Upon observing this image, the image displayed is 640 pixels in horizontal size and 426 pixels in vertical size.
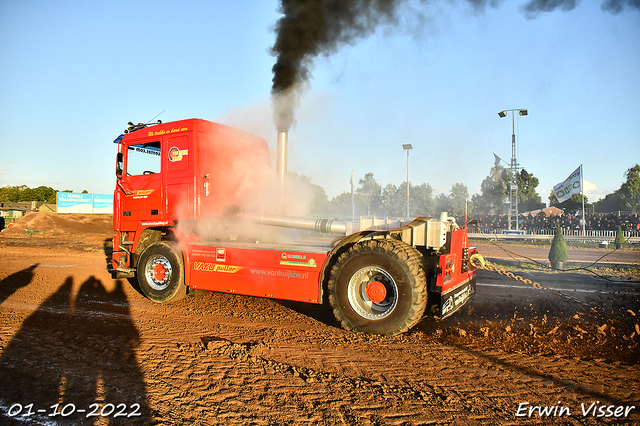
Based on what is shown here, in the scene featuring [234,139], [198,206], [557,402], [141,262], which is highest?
[234,139]

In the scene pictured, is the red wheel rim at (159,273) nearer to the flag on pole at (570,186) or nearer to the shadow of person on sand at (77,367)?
the shadow of person on sand at (77,367)

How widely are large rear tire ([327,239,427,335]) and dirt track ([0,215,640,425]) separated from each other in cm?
25

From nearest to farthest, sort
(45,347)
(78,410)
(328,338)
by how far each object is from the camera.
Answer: (78,410), (45,347), (328,338)

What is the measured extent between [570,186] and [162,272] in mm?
24147

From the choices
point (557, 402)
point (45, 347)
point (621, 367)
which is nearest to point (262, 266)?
point (45, 347)

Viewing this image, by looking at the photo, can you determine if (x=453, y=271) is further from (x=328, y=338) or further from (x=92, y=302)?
(x=92, y=302)

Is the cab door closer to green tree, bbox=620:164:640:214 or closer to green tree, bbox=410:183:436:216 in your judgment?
green tree, bbox=410:183:436:216

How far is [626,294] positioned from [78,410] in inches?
357

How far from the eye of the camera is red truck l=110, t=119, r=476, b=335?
4707 millimetres

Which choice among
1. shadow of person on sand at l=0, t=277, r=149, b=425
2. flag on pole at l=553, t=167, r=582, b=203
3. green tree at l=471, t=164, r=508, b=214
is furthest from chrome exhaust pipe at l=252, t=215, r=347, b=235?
green tree at l=471, t=164, r=508, b=214

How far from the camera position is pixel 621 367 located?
3.73 metres

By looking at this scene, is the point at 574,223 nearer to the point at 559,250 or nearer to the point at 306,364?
the point at 559,250

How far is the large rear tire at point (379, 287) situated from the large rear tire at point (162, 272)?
3055mm

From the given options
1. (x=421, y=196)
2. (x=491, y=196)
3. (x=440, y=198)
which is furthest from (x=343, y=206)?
(x=491, y=196)
